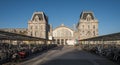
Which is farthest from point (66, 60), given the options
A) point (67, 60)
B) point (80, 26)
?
point (80, 26)

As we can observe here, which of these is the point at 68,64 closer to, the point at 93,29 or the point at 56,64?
the point at 56,64

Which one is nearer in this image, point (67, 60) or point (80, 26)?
point (67, 60)

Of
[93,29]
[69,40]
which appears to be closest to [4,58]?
[93,29]

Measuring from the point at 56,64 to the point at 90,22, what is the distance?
89.6 m

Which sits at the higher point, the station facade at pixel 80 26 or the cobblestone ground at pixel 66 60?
the station facade at pixel 80 26

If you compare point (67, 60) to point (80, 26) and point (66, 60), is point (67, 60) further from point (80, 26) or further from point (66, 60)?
point (80, 26)

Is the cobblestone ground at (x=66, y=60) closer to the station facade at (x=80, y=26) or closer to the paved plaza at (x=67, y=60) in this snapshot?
the paved plaza at (x=67, y=60)

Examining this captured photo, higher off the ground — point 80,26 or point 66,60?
point 80,26

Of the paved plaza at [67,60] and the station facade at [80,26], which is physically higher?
the station facade at [80,26]

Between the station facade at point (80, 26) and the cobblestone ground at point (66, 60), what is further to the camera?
the station facade at point (80, 26)

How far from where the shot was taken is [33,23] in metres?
110

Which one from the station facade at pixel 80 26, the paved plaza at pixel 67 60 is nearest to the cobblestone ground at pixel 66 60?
the paved plaza at pixel 67 60

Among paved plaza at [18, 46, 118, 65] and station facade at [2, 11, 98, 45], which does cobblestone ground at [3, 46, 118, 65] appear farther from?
station facade at [2, 11, 98, 45]

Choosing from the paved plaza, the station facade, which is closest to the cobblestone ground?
the paved plaza
